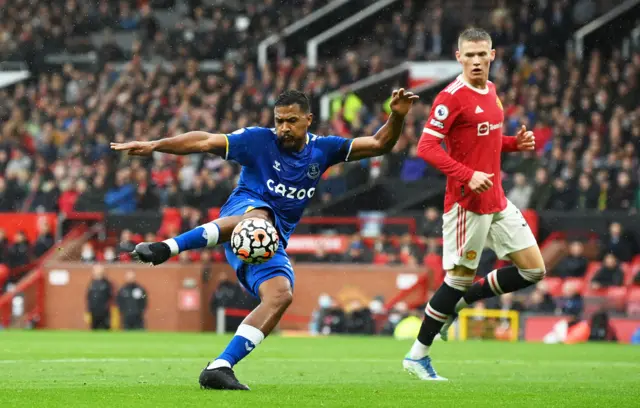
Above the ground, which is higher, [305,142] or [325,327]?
[305,142]

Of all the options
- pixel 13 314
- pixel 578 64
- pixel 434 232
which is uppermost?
pixel 578 64

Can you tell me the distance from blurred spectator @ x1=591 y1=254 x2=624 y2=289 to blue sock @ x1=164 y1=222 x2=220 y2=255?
1467 centimetres

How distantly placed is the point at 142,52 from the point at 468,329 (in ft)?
53.9

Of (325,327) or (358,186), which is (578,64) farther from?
(325,327)

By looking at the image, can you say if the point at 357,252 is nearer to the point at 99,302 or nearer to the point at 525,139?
the point at 99,302

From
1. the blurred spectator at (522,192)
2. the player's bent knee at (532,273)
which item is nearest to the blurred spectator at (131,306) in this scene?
the blurred spectator at (522,192)

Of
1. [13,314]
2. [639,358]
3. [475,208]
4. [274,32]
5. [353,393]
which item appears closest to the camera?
[353,393]

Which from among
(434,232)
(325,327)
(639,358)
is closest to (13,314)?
(325,327)

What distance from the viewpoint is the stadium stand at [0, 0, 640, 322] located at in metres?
24.5

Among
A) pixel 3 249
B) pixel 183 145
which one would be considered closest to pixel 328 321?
pixel 3 249

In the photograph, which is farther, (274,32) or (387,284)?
(274,32)

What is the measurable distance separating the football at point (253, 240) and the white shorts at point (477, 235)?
1997mm

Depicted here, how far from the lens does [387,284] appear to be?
81.6ft

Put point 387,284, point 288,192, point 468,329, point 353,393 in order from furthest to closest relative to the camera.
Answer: point 387,284 → point 468,329 → point 288,192 → point 353,393
